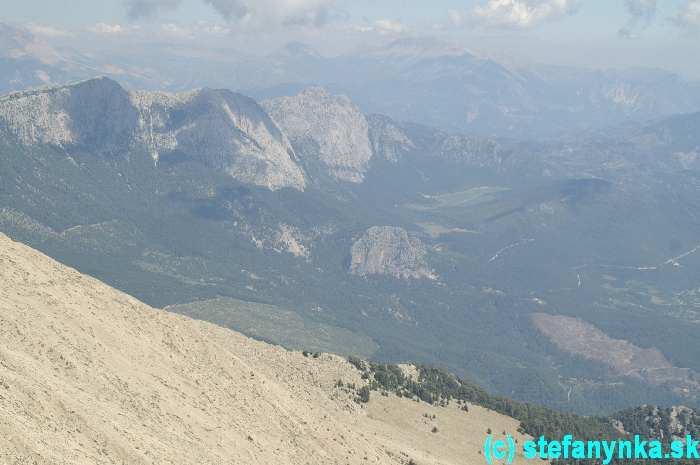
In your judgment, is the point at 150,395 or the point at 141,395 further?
the point at 150,395

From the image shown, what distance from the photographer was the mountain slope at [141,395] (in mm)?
85688

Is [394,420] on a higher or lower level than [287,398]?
lower

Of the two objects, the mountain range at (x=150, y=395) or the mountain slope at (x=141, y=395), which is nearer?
the mountain slope at (x=141, y=395)

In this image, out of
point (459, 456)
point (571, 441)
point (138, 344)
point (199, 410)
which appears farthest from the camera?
point (571, 441)

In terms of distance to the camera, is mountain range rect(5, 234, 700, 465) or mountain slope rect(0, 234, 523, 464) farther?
mountain range rect(5, 234, 700, 465)

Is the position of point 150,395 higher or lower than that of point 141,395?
lower

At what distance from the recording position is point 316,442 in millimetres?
120688

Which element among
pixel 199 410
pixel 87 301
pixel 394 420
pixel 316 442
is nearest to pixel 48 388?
pixel 199 410

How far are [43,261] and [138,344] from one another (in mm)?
26533

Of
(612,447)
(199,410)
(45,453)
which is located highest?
(45,453)

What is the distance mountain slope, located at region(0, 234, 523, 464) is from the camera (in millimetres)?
85688

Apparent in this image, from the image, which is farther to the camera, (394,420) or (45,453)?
(394,420)

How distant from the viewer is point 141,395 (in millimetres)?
103438

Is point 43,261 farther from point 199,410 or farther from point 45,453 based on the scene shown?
point 45,453
